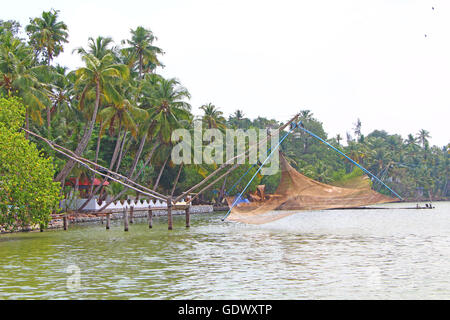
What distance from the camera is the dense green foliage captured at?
2566 cm

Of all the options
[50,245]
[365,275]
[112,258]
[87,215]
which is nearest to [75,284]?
[112,258]

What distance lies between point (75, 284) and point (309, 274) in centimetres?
656

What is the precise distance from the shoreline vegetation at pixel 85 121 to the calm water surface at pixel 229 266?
11.2 feet

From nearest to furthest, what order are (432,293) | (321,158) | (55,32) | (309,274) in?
(432,293) → (309,274) → (55,32) → (321,158)

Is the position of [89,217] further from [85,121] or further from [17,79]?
[17,79]

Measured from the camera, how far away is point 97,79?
125 ft

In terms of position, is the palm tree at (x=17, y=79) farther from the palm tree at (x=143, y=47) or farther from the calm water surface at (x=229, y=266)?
the palm tree at (x=143, y=47)

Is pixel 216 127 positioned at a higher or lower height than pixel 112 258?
higher

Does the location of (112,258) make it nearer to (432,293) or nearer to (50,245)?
(50,245)

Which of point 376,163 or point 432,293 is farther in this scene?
point 376,163

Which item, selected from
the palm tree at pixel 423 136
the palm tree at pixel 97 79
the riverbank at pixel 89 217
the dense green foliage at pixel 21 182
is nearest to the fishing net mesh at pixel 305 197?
the riverbank at pixel 89 217

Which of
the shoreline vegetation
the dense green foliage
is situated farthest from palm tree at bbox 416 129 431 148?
the dense green foliage

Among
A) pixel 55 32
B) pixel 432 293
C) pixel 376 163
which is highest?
pixel 55 32

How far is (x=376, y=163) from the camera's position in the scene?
3839 inches
